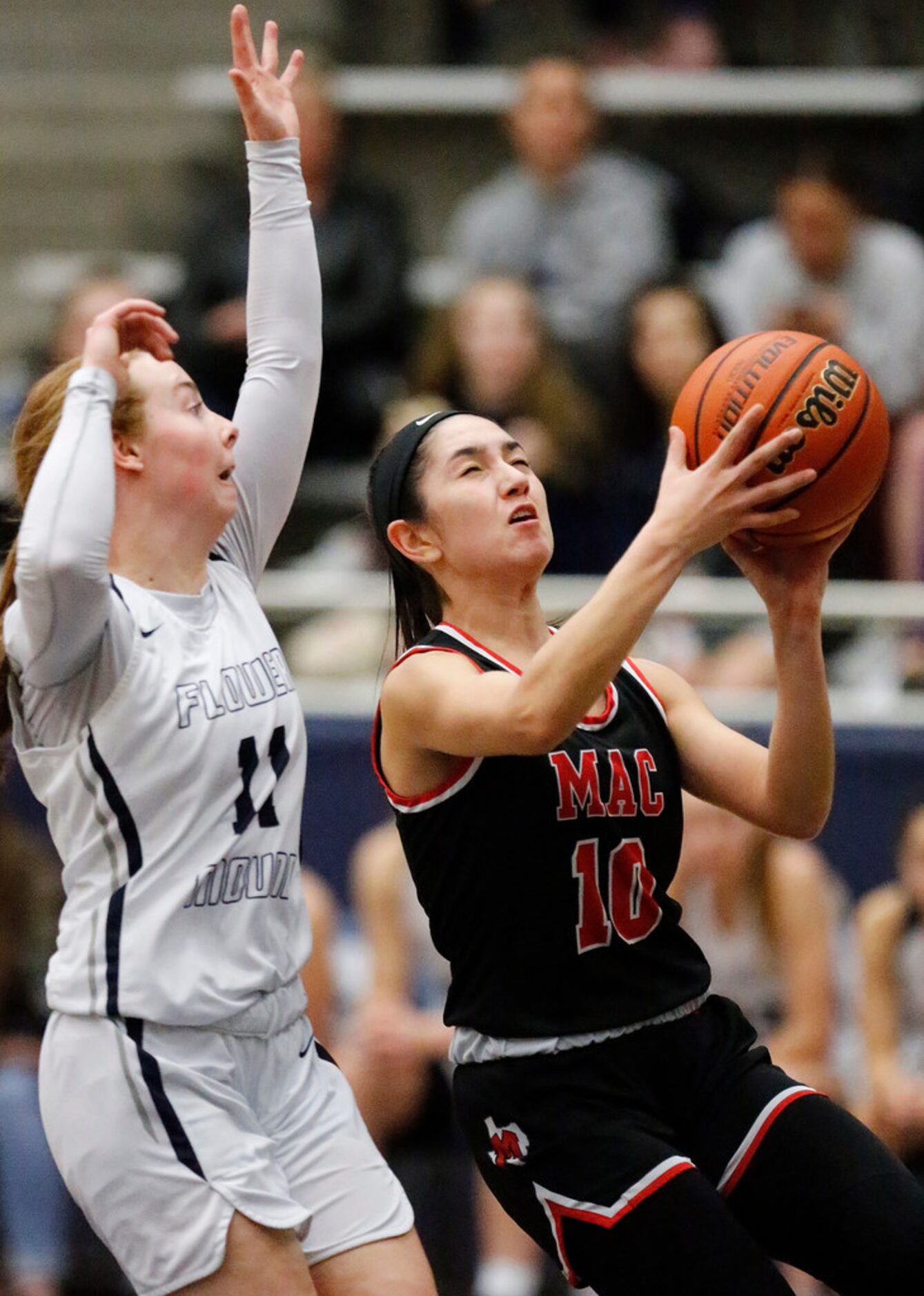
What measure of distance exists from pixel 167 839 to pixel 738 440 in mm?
1047

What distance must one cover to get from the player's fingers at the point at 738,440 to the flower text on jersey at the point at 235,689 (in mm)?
822

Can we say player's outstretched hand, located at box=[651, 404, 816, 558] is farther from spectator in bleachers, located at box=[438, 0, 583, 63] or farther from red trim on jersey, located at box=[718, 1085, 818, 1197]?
spectator in bleachers, located at box=[438, 0, 583, 63]

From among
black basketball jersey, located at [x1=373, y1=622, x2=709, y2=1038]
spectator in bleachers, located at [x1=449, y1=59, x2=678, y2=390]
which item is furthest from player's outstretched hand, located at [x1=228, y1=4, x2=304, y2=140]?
spectator in bleachers, located at [x1=449, y1=59, x2=678, y2=390]

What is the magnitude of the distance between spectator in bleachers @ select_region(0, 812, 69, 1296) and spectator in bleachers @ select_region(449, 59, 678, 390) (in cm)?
309

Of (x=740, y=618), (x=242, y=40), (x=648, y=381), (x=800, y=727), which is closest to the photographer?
(x=800, y=727)

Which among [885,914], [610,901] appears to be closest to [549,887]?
[610,901]

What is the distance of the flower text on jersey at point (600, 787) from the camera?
10.3 feet

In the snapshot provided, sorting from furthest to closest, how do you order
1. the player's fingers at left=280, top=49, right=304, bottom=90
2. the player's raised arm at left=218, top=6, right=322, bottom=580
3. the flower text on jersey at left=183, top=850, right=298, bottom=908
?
1. the player's fingers at left=280, top=49, right=304, bottom=90
2. the player's raised arm at left=218, top=6, right=322, bottom=580
3. the flower text on jersey at left=183, top=850, right=298, bottom=908

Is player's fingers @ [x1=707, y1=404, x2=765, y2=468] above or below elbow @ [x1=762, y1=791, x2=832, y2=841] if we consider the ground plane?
above

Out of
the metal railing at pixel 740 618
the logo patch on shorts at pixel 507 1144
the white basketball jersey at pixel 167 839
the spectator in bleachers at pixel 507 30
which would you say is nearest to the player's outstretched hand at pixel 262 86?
the white basketball jersey at pixel 167 839

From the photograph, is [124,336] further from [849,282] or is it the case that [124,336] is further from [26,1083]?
[849,282]

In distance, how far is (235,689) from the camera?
3.18m

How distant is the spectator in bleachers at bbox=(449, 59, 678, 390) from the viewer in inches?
316

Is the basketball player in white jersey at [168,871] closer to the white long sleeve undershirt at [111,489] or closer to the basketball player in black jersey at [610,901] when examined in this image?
the white long sleeve undershirt at [111,489]
